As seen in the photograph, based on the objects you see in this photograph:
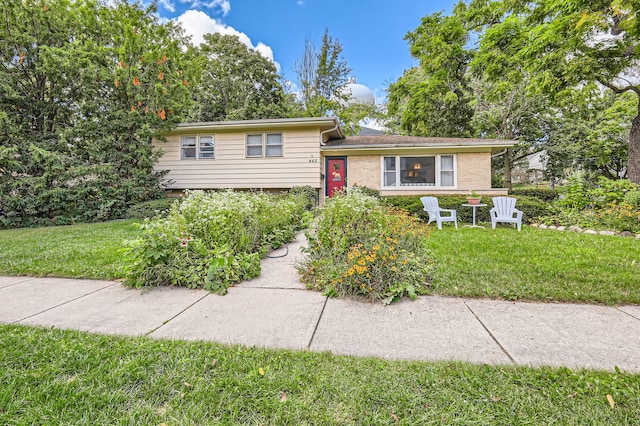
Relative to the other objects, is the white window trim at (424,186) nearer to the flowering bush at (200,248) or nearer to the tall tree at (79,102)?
the flowering bush at (200,248)

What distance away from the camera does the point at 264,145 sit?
1155cm

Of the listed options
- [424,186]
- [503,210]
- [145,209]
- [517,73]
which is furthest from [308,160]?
[517,73]

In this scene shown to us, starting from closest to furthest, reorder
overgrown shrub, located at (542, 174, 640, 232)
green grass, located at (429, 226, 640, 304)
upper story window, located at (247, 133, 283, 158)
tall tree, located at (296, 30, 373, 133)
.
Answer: green grass, located at (429, 226, 640, 304)
overgrown shrub, located at (542, 174, 640, 232)
upper story window, located at (247, 133, 283, 158)
tall tree, located at (296, 30, 373, 133)

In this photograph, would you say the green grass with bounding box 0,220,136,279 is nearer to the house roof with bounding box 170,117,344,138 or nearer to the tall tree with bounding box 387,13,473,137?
the house roof with bounding box 170,117,344,138

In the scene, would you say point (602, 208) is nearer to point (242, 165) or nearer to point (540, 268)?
point (540, 268)

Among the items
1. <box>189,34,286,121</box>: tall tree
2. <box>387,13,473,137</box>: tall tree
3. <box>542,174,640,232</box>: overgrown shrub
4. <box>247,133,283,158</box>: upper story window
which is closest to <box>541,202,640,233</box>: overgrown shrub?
<box>542,174,640,232</box>: overgrown shrub

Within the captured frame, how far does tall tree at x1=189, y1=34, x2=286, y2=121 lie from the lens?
19.9m

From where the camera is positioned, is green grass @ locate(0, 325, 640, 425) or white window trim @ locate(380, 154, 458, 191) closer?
green grass @ locate(0, 325, 640, 425)

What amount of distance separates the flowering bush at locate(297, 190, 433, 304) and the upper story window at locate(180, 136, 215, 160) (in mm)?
9119

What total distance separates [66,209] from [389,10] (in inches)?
617

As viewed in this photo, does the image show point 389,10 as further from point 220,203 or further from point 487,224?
point 220,203

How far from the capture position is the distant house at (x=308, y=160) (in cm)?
1077

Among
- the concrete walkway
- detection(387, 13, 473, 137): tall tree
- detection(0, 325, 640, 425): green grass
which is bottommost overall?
detection(0, 325, 640, 425): green grass

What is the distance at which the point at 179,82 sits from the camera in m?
10.3
